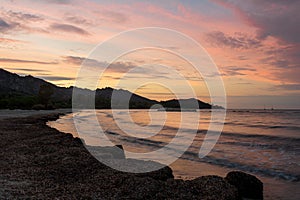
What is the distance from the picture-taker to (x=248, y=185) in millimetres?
10555

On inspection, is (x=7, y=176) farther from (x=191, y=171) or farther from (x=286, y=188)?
(x=286, y=188)

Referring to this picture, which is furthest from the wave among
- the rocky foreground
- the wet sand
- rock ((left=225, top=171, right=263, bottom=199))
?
the wet sand

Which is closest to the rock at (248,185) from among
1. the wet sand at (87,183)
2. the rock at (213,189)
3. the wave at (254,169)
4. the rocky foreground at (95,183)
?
the rocky foreground at (95,183)

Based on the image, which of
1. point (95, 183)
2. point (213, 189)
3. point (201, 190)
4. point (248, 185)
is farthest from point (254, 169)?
point (95, 183)

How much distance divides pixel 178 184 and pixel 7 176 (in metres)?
5.93

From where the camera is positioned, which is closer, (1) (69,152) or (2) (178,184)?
(2) (178,184)

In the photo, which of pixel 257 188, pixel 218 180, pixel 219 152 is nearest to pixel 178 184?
pixel 218 180

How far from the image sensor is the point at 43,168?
11.5m

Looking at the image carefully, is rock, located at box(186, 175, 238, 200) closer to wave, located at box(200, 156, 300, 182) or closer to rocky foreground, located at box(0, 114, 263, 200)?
rocky foreground, located at box(0, 114, 263, 200)

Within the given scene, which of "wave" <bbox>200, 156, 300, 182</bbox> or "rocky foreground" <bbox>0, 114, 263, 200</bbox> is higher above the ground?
"rocky foreground" <bbox>0, 114, 263, 200</bbox>

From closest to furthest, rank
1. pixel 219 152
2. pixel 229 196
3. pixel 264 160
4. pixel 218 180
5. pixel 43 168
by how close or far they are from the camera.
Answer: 1. pixel 229 196
2. pixel 218 180
3. pixel 43 168
4. pixel 264 160
5. pixel 219 152

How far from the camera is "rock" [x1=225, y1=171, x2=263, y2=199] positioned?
1044cm

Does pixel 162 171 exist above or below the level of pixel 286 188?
above

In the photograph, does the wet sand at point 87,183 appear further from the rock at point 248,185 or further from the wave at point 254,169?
the wave at point 254,169
